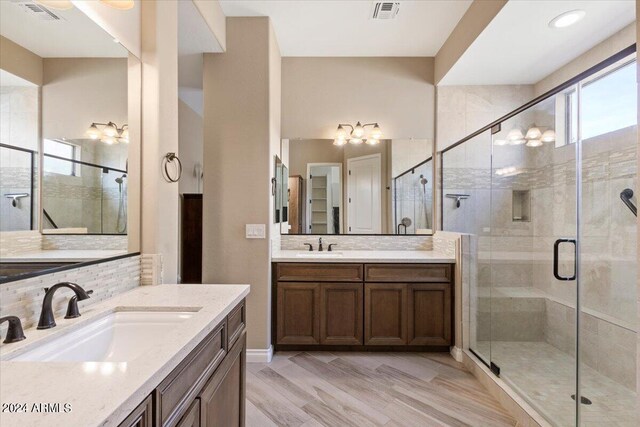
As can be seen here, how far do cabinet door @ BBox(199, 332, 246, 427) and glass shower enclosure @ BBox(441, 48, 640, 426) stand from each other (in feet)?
5.87

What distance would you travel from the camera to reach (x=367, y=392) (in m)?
2.17

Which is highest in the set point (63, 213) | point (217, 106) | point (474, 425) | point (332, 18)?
point (332, 18)

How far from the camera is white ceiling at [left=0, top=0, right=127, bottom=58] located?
98 centimetres

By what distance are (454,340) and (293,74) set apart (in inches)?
124

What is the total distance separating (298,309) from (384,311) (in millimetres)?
795

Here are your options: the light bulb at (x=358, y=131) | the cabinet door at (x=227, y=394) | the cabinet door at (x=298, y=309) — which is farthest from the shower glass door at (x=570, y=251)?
the cabinet door at (x=227, y=394)

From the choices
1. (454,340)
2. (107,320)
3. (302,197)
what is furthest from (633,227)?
(107,320)

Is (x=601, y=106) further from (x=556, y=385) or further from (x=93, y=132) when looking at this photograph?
(x=93, y=132)

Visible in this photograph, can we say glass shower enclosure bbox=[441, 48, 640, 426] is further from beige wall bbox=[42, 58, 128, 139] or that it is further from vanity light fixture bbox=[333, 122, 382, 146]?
beige wall bbox=[42, 58, 128, 139]

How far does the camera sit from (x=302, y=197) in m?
3.31

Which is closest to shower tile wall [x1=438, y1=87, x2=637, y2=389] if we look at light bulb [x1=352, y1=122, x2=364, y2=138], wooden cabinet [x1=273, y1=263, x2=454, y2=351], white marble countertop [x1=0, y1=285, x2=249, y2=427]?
wooden cabinet [x1=273, y1=263, x2=454, y2=351]

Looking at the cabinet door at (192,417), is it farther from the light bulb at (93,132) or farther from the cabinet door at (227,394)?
the light bulb at (93,132)

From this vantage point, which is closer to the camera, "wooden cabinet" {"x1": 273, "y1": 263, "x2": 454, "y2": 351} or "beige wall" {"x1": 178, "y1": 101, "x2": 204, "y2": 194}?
"wooden cabinet" {"x1": 273, "y1": 263, "x2": 454, "y2": 351}

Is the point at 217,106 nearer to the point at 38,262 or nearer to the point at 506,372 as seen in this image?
the point at 38,262
